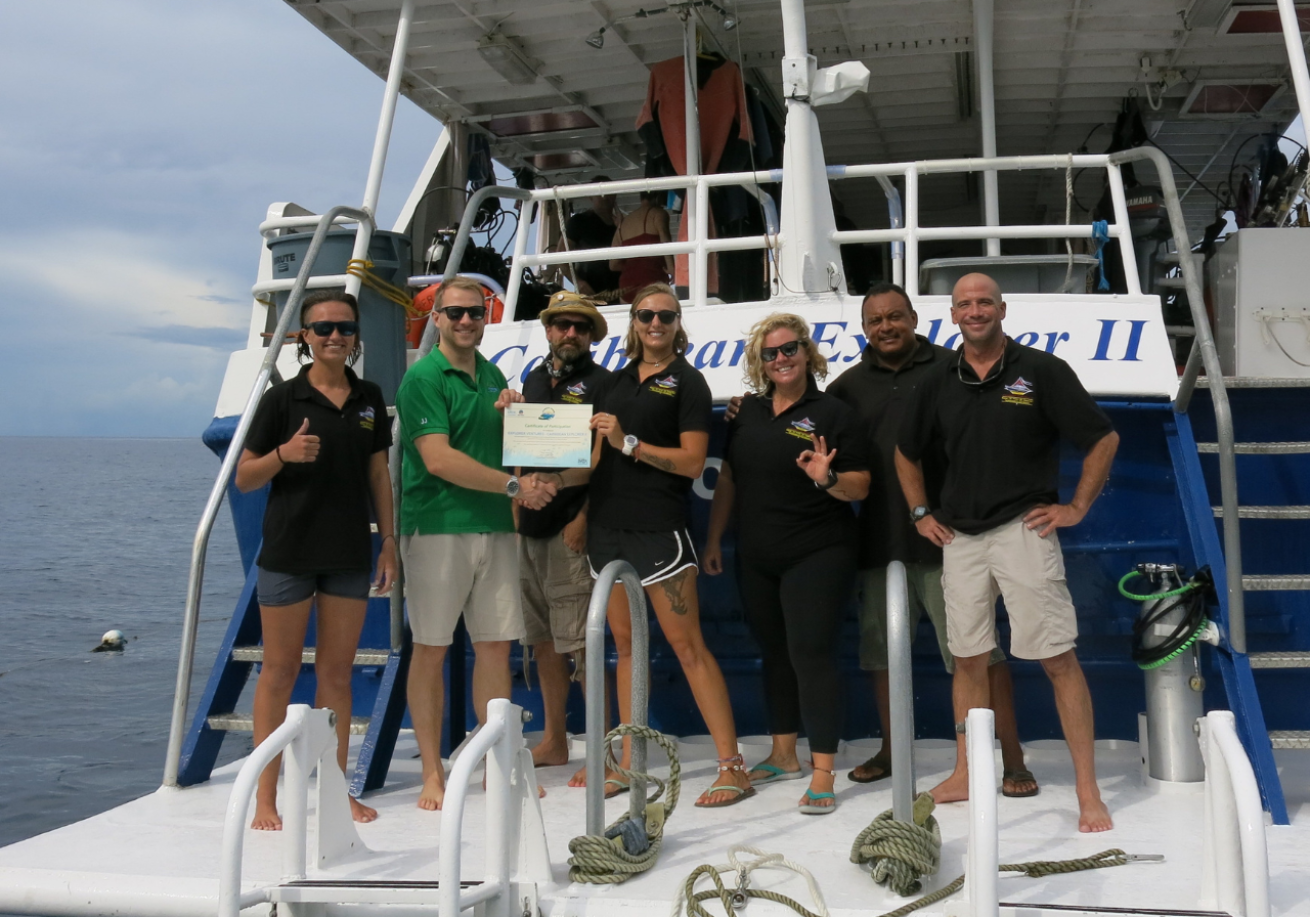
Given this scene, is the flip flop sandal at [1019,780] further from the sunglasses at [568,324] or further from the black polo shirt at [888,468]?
the sunglasses at [568,324]

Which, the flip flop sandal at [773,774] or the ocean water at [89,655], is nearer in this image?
the flip flop sandal at [773,774]

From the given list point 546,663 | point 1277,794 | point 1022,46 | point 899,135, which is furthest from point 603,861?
point 899,135

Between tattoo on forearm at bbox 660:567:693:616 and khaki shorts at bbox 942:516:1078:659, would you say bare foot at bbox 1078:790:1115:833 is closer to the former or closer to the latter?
khaki shorts at bbox 942:516:1078:659

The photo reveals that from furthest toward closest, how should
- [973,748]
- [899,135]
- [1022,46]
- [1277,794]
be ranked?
[899,135]
[1022,46]
[1277,794]
[973,748]

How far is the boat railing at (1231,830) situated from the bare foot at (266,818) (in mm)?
2714

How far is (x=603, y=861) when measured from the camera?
129 inches

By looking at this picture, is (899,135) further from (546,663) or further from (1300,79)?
(546,663)

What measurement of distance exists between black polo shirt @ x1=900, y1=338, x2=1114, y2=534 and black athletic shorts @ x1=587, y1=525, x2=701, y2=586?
2.94 feet

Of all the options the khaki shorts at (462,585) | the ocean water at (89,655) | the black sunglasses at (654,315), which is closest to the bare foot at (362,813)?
the khaki shorts at (462,585)

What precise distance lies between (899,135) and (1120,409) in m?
5.25

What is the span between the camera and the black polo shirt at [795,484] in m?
4.05

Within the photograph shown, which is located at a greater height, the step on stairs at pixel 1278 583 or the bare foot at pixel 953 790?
the step on stairs at pixel 1278 583

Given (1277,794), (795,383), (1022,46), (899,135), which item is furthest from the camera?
(899,135)

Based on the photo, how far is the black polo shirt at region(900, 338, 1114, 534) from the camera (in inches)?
148
